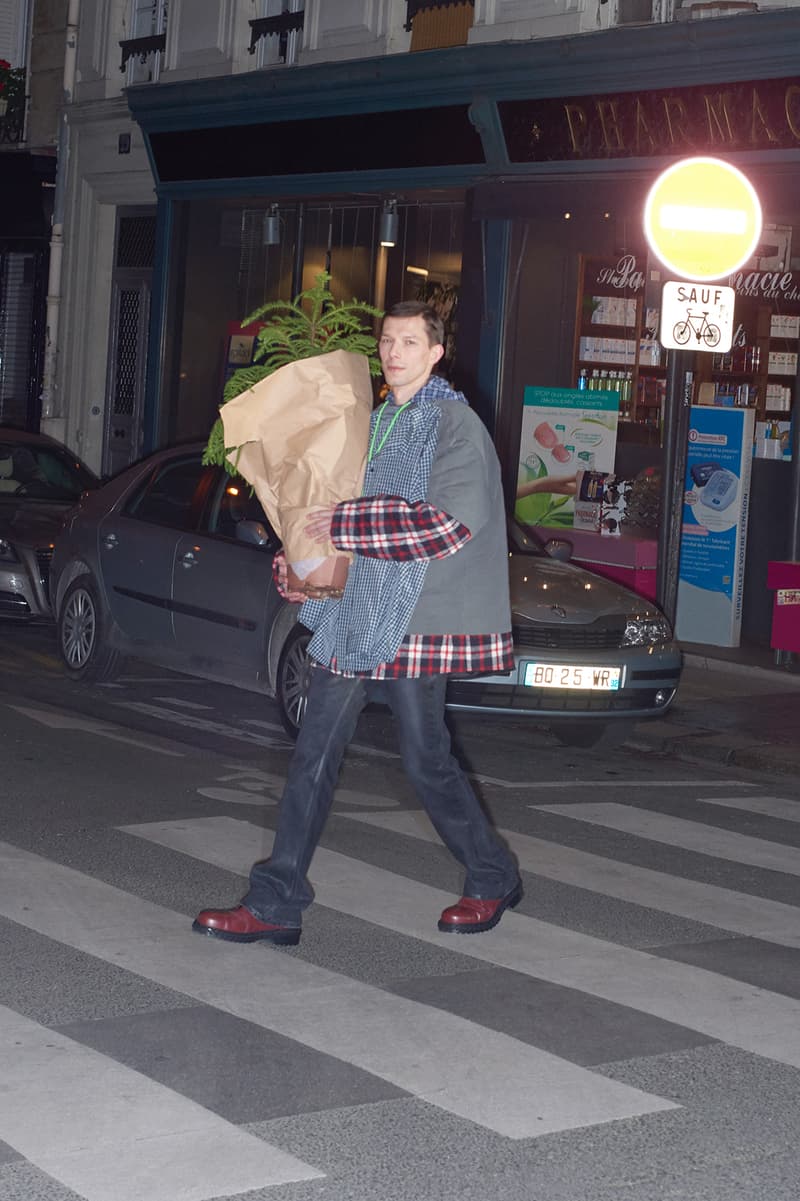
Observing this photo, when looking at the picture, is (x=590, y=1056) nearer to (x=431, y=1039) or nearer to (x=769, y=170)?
(x=431, y=1039)

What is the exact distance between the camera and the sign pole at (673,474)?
40.7ft

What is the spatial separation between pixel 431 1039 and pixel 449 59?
42.8 feet

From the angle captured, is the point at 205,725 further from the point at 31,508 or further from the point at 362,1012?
the point at 362,1012

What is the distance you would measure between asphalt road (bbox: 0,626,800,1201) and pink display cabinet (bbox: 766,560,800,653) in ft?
15.5

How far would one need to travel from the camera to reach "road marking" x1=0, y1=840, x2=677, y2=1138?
4.56 metres

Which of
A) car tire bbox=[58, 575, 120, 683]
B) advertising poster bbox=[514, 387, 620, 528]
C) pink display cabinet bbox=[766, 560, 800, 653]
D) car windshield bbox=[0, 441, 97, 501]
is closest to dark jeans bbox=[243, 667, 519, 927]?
car tire bbox=[58, 575, 120, 683]

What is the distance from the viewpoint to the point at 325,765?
5.79 m

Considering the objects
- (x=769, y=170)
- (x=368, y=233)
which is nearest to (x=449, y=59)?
(x=368, y=233)

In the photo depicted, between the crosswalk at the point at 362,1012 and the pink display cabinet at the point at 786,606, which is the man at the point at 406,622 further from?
the pink display cabinet at the point at 786,606

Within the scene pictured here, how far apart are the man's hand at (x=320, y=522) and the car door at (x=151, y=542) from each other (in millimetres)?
5518

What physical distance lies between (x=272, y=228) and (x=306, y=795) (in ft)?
47.8

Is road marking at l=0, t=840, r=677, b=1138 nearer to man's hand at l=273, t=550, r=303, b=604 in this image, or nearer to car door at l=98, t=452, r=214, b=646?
man's hand at l=273, t=550, r=303, b=604

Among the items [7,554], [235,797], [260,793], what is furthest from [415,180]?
[235,797]

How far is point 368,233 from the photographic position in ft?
60.7
